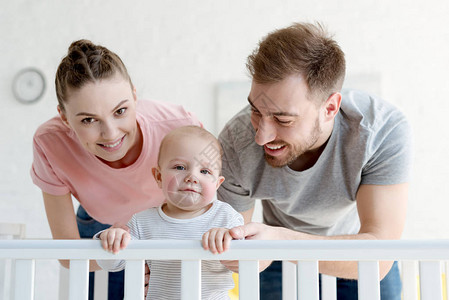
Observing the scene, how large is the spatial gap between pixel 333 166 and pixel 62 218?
66 centimetres

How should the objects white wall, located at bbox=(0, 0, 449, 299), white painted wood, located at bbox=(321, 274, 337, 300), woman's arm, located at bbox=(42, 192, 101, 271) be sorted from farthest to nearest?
1. white wall, located at bbox=(0, 0, 449, 299)
2. white painted wood, located at bbox=(321, 274, 337, 300)
3. woman's arm, located at bbox=(42, 192, 101, 271)

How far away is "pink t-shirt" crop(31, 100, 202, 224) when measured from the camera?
4.05ft

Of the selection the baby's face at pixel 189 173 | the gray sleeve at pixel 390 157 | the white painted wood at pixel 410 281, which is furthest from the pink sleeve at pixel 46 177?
the white painted wood at pixel 410 281

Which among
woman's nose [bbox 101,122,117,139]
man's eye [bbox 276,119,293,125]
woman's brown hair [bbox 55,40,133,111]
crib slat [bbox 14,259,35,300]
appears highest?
woman's brown hair [bbox 55,40,133,111]

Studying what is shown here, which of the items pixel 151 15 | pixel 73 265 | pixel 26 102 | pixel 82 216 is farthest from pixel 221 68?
pixel 73 265

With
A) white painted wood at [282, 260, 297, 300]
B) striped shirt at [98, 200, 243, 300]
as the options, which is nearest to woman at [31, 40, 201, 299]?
striped shirt at [98, 200, 243, 300]

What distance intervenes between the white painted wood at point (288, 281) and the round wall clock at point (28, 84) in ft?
5.69

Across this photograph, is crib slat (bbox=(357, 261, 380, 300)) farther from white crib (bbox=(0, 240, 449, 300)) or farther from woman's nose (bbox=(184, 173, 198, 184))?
woman's nose (bbox=(184, 173, 198, 184))

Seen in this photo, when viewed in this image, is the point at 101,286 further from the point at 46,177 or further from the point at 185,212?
the point at 185,212

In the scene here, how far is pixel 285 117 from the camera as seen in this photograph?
1093mm

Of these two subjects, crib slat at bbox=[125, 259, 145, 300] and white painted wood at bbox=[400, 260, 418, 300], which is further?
white painted wood at bbox=[400, 260, 418, 300]

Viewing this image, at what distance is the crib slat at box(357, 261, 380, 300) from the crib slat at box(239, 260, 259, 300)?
16 centimetres

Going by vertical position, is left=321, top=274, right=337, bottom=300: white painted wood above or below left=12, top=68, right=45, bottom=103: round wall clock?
below

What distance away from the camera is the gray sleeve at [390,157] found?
1.15 m
